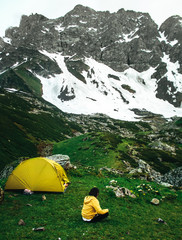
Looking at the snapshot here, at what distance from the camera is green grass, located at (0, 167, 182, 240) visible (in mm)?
9328

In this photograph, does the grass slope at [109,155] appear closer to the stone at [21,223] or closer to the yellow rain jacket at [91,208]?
the yellow rain jacket at [91,208]

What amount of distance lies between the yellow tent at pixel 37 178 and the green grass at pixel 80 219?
69 cm

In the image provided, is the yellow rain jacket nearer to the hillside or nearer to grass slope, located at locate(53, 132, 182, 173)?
the hillside

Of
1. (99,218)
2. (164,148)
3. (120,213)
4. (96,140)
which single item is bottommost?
(164,148)

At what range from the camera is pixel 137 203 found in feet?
49.4

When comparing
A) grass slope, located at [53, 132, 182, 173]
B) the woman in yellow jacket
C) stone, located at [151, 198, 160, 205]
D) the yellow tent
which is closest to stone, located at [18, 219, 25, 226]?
the woman in yellow jacket

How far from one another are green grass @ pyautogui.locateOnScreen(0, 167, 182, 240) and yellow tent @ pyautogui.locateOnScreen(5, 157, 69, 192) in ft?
2.25

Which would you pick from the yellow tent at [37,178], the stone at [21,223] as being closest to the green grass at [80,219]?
the stone at [21,223]

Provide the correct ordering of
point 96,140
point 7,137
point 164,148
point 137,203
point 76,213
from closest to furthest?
1. point 76,213
2. point 137,203
3. point 96,140
4. point 7,137
5. point 164,148

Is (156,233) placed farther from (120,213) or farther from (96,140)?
(96,140)

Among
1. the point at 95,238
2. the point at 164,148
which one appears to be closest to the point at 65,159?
the point at 95,238

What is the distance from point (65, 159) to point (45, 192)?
6583 mm

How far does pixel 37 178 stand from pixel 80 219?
6249 millimetres

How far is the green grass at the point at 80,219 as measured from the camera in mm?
9328
